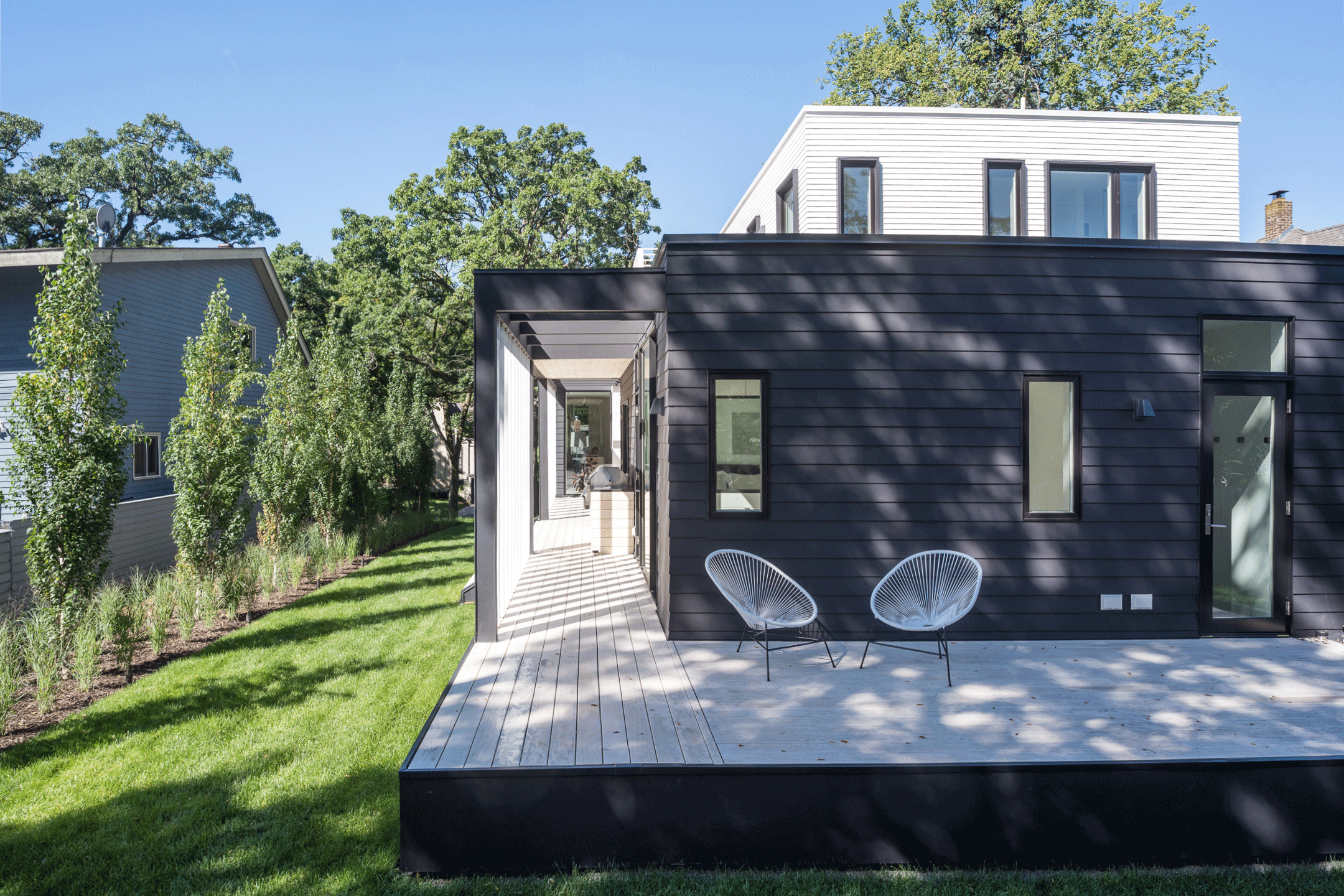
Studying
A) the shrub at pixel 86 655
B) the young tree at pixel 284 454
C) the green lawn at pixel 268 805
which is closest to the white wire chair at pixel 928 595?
the green lawn at pixel 268 805

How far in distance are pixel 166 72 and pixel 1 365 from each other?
56.3 feet

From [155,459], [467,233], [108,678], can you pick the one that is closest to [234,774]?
[108,678]

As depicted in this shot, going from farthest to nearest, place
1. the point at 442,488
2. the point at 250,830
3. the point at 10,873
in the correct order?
the point at 442,488 → the point at 250,830 → the point at 10,873

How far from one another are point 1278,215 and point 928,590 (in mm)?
20182

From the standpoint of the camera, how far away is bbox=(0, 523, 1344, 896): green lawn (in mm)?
2896

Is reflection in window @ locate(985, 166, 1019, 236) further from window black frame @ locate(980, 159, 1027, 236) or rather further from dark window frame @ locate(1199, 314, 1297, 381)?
dark window frame @ locate(1199, 314, 1297, 381)

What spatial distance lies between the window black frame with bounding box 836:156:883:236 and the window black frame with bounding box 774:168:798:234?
21.0 inches

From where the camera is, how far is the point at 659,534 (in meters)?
6.14

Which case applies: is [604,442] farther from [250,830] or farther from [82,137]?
[82,137]

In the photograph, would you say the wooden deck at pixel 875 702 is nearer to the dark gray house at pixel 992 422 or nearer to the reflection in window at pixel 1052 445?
the dark gray house at pixel 992 422

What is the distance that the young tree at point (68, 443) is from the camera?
5.30 metres

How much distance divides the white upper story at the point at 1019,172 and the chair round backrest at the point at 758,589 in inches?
225

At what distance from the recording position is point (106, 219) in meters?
9.05

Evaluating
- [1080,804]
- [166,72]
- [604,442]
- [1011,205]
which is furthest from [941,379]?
[166,72]
